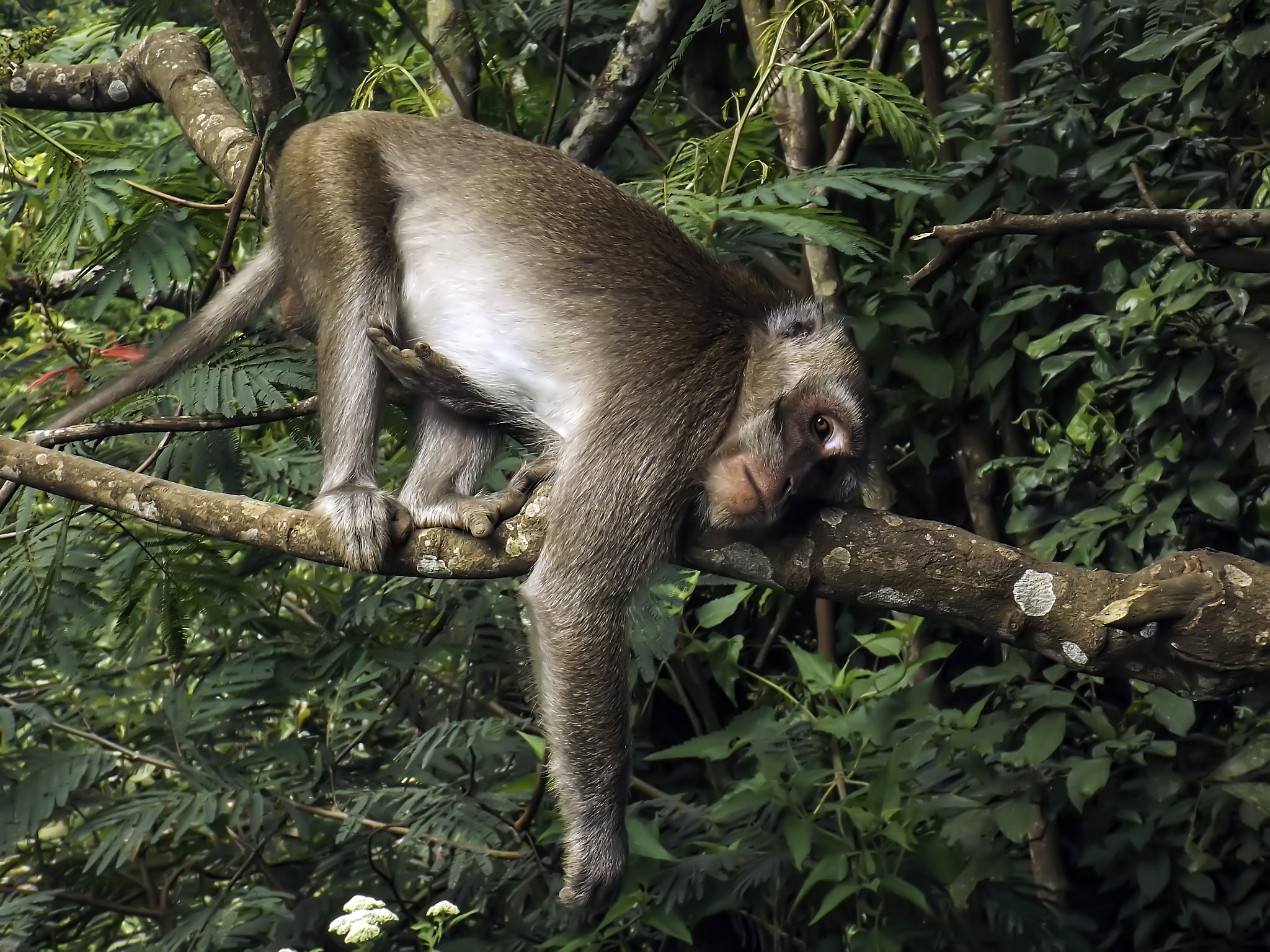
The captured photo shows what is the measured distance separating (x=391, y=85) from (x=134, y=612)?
2.45 m

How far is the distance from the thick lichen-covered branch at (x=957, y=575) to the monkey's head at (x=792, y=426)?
0.36 ft

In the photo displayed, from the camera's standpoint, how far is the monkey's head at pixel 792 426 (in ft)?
10.3

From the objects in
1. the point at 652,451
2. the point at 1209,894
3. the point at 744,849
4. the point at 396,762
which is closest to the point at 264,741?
the point at 396,762

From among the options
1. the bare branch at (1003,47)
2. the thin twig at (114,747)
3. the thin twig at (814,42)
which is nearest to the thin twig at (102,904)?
the thin twig at (114,747)

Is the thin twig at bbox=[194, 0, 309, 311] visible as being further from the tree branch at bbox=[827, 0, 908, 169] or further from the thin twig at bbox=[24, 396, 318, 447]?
the tree branch at bbox=[827, 0, 908, 169]

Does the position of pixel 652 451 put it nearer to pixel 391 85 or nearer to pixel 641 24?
pixel 641 24

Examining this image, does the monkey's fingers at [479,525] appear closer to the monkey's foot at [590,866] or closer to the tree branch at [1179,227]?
the monkey's foot at [590,866]

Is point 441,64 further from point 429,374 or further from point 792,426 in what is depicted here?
point 792,426

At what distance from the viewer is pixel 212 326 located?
4.19m

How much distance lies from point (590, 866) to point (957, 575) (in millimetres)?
1399

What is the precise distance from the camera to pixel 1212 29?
398 centimetres

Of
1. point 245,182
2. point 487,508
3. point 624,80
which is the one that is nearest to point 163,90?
point 245,182

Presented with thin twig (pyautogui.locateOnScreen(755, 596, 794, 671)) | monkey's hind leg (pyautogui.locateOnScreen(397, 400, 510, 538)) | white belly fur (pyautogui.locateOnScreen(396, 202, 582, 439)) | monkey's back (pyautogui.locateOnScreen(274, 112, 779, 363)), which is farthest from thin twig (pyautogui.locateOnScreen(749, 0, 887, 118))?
thin twig (pyautogui.locateOnScreen(755, 596, 794, 671))

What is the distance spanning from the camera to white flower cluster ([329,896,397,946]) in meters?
2.63
